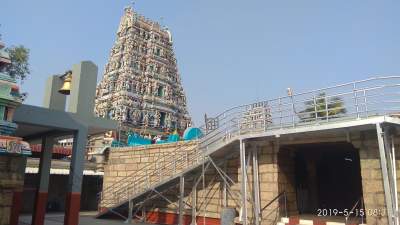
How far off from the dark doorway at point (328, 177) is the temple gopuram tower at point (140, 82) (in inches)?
1251

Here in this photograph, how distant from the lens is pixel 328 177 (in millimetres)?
17500

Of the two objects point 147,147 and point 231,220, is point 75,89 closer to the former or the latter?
point 231,220

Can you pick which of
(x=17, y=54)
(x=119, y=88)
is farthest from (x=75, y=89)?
(x=119, y=88)

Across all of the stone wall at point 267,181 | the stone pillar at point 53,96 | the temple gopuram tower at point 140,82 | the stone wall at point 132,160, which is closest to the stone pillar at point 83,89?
the stone pillar at point 53,96

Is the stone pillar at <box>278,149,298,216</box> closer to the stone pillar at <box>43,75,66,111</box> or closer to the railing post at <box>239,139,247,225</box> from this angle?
the railing post at <box>239,139,247,225</box>

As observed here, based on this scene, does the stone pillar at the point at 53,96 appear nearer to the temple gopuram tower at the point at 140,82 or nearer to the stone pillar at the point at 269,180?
the stone pillar at the point at 269,180

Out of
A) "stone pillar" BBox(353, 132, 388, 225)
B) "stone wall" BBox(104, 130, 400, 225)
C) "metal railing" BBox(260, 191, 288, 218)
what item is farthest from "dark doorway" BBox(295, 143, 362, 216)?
"stone pillar" BBox(353, 132, 388, 225)

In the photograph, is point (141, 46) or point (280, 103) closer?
point (280, 103)

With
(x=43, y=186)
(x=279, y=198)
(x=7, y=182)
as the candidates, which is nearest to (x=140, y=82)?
(x=43, y=186)

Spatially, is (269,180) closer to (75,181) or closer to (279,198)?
(279,198)

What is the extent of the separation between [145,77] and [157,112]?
5.19 metres

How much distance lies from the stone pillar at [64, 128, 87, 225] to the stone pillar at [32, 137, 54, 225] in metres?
2.26

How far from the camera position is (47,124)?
10195 millimetres

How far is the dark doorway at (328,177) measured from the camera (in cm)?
1534
